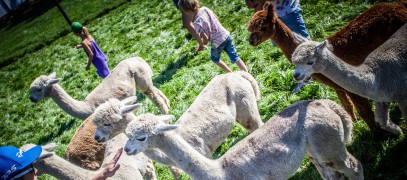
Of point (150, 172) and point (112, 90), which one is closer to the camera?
point (150, 172)

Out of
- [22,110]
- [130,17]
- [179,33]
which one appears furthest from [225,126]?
[130,17]

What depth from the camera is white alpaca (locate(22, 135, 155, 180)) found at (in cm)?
419

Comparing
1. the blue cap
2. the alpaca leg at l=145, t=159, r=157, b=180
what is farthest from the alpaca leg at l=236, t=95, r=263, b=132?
the blue cap

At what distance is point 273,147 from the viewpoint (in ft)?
11.3

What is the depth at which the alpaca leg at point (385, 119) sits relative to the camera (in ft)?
12.4

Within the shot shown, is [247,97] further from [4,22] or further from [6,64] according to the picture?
[4,22]

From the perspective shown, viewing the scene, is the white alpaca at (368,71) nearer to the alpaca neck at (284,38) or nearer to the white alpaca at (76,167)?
the alpaca neck at (284,38)

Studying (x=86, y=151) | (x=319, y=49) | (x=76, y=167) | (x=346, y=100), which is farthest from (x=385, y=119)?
(x=86, y=151)

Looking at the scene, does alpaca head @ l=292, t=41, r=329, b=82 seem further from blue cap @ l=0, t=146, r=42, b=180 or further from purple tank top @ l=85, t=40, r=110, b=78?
purple tank top @ l=85, t=40, r=110, b=78

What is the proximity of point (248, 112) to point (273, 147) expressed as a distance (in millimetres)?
1168

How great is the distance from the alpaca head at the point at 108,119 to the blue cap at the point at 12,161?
1.41 m

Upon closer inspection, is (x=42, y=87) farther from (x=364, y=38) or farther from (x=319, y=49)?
(x=364, y=38)

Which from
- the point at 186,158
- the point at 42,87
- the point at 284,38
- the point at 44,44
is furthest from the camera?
the point at 44,44

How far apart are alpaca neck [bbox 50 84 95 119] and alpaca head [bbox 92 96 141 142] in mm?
2155
